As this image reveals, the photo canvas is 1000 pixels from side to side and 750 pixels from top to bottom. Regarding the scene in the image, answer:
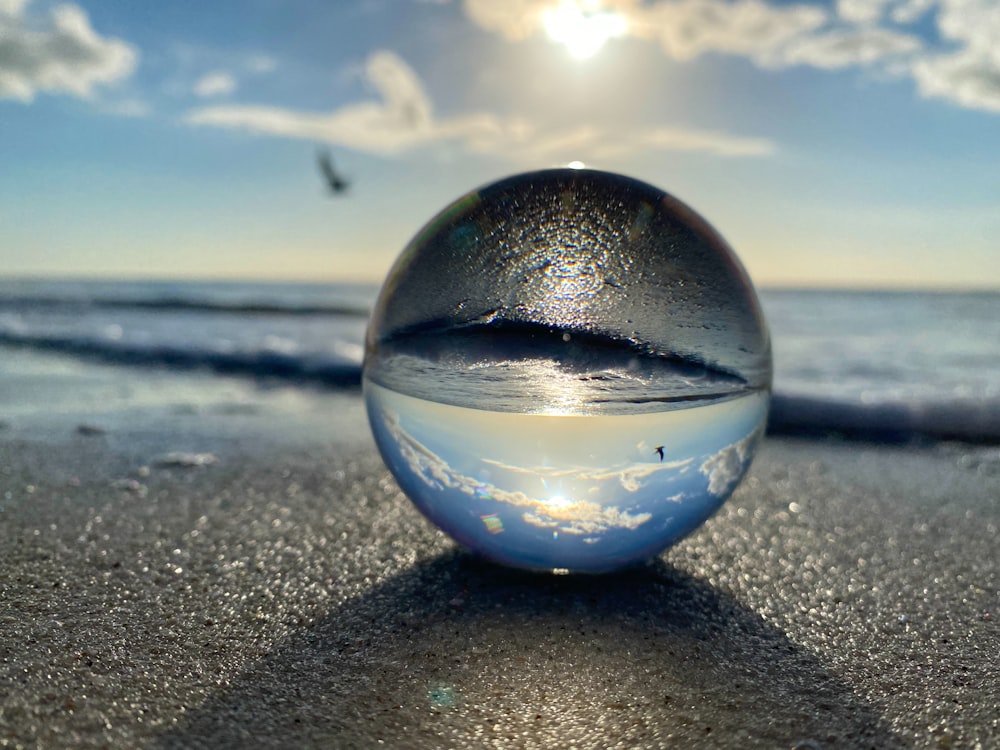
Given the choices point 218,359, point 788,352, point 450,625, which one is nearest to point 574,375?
point 450,625

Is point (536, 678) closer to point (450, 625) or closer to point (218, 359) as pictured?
point (450, 625)

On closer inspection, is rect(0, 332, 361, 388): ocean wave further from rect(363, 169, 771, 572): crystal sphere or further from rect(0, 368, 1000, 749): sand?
rect(363, 169, 771, 572): crystal sphere

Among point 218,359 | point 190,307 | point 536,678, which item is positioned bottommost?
point 536,678

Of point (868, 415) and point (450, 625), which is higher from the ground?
point (868, 415)

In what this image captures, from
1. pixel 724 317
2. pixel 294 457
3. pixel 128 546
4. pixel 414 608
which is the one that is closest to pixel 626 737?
pixel 414 608

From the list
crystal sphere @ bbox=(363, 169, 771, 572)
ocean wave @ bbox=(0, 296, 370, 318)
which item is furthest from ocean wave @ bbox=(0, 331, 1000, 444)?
ocean wave @ bbox=(0, 296, 370, 318)

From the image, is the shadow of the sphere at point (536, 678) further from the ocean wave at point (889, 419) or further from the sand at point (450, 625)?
the ocean wave at point (889, 419)
